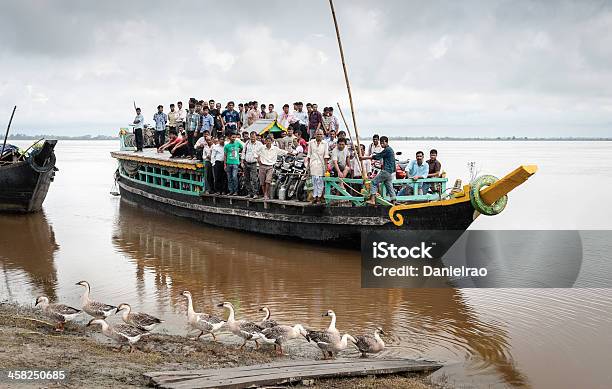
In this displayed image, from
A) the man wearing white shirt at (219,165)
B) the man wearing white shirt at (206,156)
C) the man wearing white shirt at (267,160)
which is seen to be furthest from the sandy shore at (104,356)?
the man wearing white shirt at (206,156)

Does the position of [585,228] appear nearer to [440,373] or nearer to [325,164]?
[325,164]

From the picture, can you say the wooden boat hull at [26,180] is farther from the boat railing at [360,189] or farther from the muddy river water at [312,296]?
the boat railing at [360,189]

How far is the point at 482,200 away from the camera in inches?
544

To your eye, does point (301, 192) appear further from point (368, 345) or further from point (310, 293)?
point (368, 345)

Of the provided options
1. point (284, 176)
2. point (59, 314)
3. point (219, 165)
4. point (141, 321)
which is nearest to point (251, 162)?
point (284, 176)

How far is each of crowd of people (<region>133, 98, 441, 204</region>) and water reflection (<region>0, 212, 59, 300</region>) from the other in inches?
190

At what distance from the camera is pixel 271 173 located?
1714cm

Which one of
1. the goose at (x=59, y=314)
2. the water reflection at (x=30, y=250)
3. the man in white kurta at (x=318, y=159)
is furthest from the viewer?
the man in white kurta at (x=318, y=159)

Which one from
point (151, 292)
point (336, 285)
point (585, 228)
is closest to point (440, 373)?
point (336, 285)

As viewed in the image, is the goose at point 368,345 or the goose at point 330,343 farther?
the goose at point 368,345

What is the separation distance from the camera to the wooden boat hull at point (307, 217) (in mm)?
14469

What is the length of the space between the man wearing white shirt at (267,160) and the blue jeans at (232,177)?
116 centimetres

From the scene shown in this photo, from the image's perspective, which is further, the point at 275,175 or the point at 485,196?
the point at 275,175

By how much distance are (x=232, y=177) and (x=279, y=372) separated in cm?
1143
